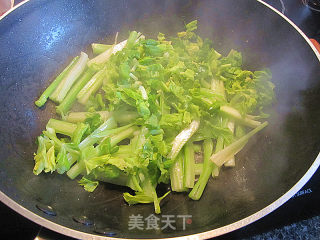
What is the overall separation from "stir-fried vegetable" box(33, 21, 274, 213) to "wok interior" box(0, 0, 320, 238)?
0.33 ft

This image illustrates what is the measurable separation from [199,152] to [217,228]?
83 centimetres

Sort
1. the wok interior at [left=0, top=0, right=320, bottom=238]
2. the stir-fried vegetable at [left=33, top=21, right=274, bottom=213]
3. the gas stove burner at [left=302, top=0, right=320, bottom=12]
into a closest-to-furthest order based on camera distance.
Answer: the wok interior at [left=0, top=0, right=320, bottom=238]
the stir-fried vegetable at [left=33, top=21, right=274, bottom=213]
the gas stove burner at [left=302, top=0, right=320, bottom=12]

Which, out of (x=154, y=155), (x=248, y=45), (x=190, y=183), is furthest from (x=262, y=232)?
(x=248, y=45)

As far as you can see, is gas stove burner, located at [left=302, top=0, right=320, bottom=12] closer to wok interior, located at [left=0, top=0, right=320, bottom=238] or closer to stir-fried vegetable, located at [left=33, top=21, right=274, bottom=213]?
wok interior, located at [left=0, top=0, right=320, bottom=238]

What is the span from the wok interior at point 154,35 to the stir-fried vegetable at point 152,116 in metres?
0.10

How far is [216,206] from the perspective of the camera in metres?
1.77

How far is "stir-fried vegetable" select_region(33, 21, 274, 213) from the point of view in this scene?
1848mm

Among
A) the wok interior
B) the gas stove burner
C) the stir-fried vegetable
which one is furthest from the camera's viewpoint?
the gas stove burner

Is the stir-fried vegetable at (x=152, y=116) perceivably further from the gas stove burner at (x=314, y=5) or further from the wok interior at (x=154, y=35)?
the gas stove burner at (x=314, y=5)

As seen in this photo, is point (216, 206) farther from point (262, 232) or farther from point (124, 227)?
point (124, 227)

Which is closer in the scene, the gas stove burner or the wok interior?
the wok interior

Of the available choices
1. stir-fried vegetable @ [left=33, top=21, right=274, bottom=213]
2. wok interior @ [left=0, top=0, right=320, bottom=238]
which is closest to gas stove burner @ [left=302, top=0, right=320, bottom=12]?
wok interior @ [left=0, top=0, right=320, bottom=238]

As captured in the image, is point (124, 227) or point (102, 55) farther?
point (102, 55)

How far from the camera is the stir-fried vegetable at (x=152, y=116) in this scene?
72.7 inches
